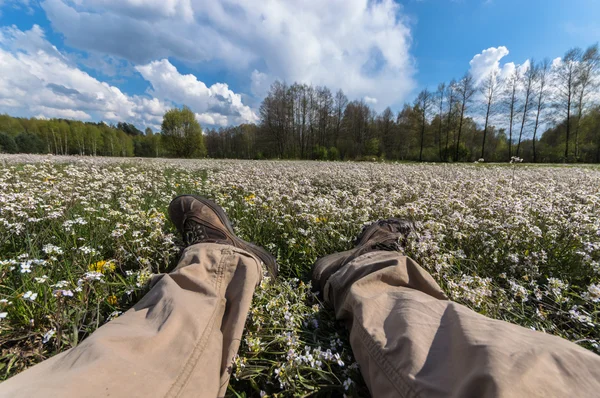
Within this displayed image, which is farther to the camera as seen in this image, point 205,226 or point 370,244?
point 205,226

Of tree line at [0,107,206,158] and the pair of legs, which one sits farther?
tree line at [0,107,206,158]

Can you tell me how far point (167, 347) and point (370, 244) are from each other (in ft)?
6.27

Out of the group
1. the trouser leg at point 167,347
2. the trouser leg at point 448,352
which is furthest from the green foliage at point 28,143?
the trouser leg at point 448,352

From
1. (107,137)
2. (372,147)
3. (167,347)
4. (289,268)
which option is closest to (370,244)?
(289,268)

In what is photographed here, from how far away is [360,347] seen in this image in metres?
1.41

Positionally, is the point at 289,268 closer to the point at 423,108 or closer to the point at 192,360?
the point at 192,360

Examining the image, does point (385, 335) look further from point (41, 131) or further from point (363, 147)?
point (41, 131)

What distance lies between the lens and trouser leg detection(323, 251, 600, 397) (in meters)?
0.91

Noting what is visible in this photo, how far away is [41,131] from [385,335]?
80466 millimetres

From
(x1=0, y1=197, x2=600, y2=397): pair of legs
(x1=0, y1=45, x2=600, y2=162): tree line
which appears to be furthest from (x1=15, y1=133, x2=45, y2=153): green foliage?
(x1=0, y1=197, x2=600, y2=397): pair of legs

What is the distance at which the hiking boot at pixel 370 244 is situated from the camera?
2.34 meters

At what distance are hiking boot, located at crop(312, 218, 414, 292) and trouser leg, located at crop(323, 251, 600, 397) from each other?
588 mm

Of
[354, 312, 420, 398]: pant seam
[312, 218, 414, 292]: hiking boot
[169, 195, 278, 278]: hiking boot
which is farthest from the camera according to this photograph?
[169, 195, 278, 278]: hiking boot

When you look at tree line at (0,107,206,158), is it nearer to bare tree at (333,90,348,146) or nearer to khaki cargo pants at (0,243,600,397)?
bare tree at (333,90,348,146)
